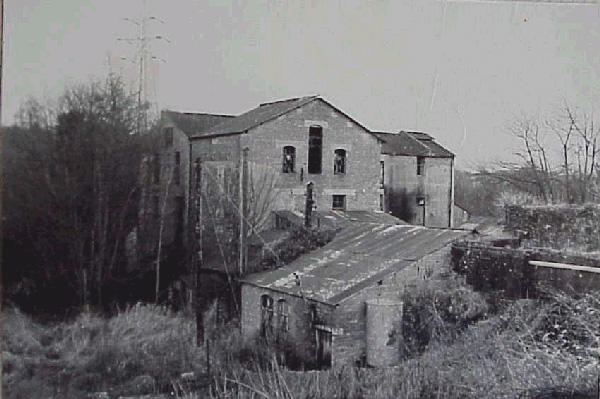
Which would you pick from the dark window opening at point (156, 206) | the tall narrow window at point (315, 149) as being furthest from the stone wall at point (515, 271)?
the dark window opening at point (156, 206)

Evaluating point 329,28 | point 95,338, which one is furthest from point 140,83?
point 95,338

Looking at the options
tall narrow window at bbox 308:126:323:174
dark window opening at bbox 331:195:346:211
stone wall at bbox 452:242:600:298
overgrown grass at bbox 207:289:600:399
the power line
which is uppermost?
the power line

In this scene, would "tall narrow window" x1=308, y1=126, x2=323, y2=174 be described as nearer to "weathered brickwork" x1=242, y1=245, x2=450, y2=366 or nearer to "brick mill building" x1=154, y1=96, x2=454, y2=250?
"brick mill building" x1=154, y1=96, x2=454, y2=250

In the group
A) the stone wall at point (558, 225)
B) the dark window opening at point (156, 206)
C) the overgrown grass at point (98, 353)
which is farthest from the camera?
the stone wall at point (558, 225)

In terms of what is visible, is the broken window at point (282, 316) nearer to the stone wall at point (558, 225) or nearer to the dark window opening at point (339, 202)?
the dark window opening at point (339, 202)

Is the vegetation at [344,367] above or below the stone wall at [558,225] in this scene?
below

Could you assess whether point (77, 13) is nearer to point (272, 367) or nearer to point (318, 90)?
point (318, 90)

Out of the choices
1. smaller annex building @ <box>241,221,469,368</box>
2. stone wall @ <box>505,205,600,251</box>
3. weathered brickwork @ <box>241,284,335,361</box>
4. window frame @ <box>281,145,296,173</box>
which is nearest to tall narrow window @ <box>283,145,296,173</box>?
window frame @ <box>281,145,296,173</box>
